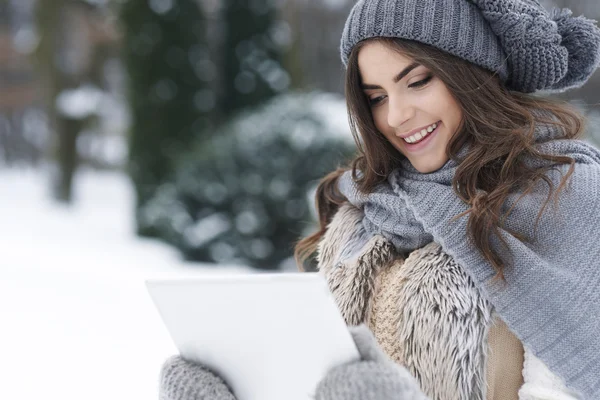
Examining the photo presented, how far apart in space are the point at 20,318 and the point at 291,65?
5.01m

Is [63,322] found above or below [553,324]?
below

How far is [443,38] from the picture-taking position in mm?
1629

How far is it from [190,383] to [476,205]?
2.42 feet

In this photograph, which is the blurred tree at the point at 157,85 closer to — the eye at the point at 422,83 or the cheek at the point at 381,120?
the cheek at the point at 381,120

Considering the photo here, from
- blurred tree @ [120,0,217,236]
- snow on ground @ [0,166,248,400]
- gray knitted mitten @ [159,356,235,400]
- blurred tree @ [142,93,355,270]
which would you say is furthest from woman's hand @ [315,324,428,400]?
blurred tree @ [120,0,217,236]

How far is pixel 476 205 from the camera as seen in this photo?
158 cm

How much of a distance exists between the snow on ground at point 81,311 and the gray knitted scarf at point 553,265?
1433mm

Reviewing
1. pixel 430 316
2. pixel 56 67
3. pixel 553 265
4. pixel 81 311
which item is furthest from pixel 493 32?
pixel 56 67

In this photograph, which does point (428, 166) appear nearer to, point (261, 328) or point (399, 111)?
point (399, 111)

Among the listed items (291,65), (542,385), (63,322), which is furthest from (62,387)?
(291,65)

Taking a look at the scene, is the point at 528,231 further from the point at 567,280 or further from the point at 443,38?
the point at 443,38

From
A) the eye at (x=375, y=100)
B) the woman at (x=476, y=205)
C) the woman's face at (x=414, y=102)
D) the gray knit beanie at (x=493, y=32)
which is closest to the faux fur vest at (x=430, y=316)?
the woman at (x=476, y=205)

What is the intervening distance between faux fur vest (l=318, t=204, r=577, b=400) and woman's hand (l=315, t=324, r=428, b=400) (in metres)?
0.33

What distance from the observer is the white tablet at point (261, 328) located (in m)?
1.19
